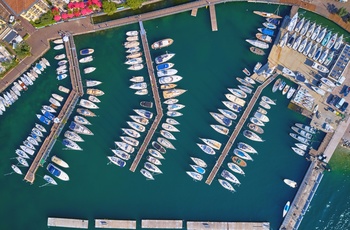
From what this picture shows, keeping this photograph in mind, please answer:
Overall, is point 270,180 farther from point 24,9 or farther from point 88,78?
point 24,9

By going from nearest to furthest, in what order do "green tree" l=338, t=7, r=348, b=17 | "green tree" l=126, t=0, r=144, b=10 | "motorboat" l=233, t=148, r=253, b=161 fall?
"green tree" l=338, t=7, r=348, b=17 < "green tree" l=126, t=0, r=144, b=10 < "motorboat" l=233, t=148, r=253, b=161

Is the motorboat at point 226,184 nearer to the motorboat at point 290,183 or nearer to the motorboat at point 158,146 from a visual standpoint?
the motorboat at point 290,183

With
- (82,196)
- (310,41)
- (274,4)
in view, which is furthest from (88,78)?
(310,41)

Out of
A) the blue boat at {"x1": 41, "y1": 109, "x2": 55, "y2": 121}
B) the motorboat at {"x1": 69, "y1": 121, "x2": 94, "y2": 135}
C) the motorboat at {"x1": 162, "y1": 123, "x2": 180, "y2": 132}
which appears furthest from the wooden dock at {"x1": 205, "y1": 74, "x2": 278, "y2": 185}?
the blue boat at {"x1": 41, "y1": 109, "x2": 55, "y2": 121}

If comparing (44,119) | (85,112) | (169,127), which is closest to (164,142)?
(169,127)

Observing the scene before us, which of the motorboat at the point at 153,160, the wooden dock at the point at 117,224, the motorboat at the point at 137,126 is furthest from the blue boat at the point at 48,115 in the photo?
the wooden dock at the point at 117,224

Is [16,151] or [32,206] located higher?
[16,151]

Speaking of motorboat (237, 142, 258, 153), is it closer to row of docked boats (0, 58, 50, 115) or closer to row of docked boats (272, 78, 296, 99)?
row of docked boats (272, 78, 296, 99)
